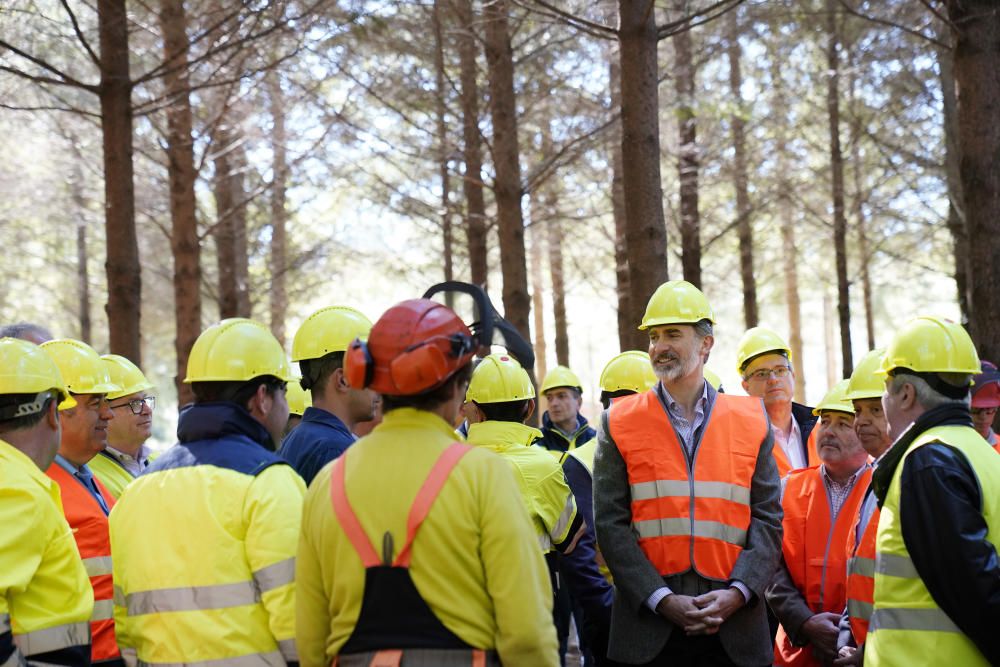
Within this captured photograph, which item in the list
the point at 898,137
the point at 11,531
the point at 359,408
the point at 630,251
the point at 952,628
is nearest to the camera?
the point at 11,531

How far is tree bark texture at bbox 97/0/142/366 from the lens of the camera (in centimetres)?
825

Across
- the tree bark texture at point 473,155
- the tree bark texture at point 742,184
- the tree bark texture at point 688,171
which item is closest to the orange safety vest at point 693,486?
the tree bark texture at point 473,155

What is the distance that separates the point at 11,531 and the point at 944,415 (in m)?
3.16

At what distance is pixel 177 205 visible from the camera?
1156cm

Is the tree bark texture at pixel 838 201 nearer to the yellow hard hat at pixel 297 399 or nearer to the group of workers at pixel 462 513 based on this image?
the yellow hard hat at pixel 297 399

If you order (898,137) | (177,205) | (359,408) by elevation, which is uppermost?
(898,137)

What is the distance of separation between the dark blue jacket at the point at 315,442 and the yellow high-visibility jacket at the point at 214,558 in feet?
2.48

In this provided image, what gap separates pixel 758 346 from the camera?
259 inches

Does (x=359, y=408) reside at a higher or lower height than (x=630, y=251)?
lower

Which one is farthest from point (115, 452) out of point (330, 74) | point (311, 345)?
point (330, 74)

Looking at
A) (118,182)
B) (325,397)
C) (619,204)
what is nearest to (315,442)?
(325,397)

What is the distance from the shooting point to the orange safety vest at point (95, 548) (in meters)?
4.21

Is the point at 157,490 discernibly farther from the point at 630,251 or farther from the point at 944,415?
the point at 630,251

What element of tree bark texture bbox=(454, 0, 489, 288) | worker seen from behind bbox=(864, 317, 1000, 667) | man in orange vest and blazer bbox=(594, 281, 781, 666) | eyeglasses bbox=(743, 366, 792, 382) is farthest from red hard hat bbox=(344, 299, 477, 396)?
tree bark texture bbox=(454, 0, 489, 288)
